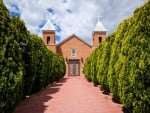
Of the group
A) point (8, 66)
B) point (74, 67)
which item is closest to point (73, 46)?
point (74, 67)

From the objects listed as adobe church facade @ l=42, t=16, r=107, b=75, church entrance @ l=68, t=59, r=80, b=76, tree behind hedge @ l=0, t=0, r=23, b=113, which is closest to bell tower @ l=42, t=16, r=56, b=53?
adobe church facade @ l=42, t=16, r=107, b=75

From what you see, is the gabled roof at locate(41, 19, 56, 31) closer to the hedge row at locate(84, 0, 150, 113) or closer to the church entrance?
the church entrance

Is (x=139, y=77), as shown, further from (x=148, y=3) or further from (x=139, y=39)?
(x=148, y=3)

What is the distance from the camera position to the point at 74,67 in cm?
5531

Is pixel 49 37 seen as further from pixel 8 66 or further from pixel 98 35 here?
pixel 8 66

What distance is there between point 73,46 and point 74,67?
3890 millimetres

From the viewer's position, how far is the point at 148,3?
29.0 ft

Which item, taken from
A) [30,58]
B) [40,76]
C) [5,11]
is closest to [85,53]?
[40,76]

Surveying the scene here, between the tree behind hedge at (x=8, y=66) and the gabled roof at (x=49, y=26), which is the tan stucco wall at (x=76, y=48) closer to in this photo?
the gabled roof at (x=49, y=26)

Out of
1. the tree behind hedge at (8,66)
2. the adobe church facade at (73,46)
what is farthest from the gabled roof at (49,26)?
the tree behind hedge at (8,66)

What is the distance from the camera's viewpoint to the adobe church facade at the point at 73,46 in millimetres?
55156

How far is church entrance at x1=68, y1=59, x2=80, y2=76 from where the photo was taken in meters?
55.1

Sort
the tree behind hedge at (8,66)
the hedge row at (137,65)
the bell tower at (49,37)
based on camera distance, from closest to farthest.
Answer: the hedge row at (137,65)
the tree behind hedge at (8,66)
the bell tower at (49,37)

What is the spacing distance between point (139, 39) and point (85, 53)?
47.5 meters
